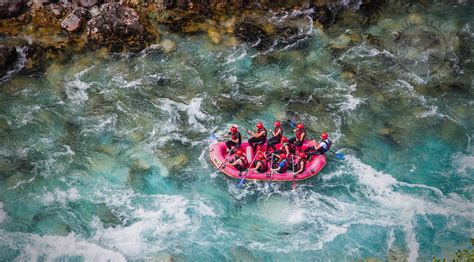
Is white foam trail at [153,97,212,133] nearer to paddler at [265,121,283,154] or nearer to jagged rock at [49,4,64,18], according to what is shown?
paddler at [265,121,283,154]

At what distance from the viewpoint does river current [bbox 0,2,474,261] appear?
12.1m

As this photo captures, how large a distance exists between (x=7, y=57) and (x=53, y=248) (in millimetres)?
7675

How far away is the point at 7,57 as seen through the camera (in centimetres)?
1583

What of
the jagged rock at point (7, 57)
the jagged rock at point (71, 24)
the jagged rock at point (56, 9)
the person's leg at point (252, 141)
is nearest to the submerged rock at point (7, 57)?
the jagged rock at point (7, 57)

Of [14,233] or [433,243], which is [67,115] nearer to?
[14,233]

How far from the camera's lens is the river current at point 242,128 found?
12148 mm

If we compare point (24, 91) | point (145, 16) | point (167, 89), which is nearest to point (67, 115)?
point (24, 91)

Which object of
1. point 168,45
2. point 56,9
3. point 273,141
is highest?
point 56,9

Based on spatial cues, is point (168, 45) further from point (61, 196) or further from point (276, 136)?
point (61, 196)

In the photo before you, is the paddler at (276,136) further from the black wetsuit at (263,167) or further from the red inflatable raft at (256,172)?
the black wetsuit at (263,167)

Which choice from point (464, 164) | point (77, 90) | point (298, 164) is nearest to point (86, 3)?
point (77, 90)

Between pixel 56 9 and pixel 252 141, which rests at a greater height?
pixel 56 9

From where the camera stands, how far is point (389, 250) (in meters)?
11.9

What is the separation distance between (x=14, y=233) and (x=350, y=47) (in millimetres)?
12925
